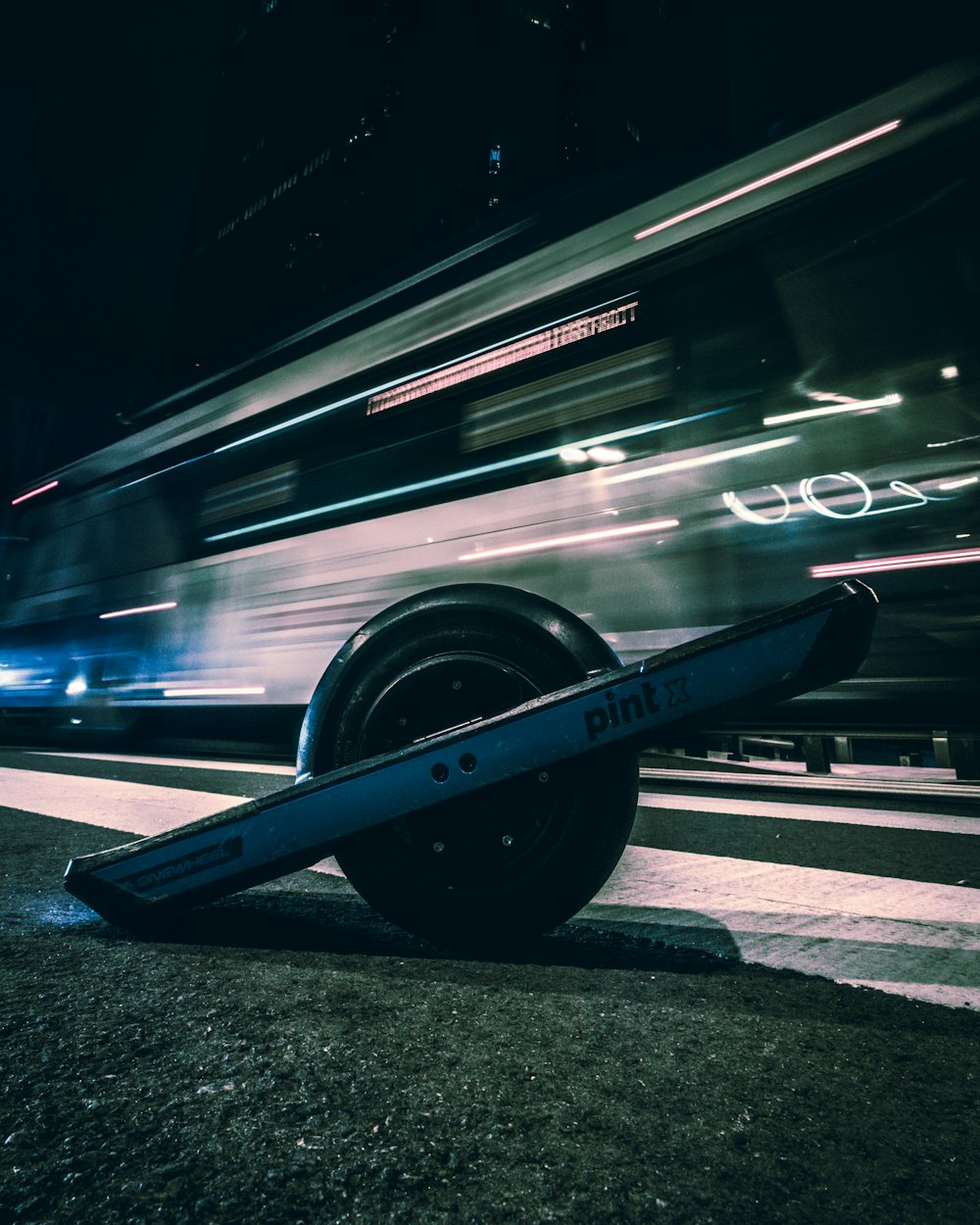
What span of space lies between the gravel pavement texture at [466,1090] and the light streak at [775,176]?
3.07 meters

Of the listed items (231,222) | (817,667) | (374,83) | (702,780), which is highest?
(374,83)

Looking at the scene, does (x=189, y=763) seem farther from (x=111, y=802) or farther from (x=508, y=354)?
(x=508, y=354)

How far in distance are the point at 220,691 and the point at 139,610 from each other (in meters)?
1.51

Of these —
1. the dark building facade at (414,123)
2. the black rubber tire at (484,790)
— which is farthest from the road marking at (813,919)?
the dark building facade at (414,123)

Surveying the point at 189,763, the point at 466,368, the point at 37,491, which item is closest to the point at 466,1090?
the point at 466,368

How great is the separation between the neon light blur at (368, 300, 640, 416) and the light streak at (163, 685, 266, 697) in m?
1.90

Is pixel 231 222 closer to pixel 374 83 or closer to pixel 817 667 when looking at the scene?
pixel 374 83

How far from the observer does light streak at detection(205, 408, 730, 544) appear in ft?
10.2

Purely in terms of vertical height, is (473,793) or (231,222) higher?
(231,222)

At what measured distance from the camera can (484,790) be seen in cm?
132

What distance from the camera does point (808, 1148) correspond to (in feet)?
2.67

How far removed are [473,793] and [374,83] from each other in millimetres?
94523

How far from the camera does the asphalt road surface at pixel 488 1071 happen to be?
74 cm

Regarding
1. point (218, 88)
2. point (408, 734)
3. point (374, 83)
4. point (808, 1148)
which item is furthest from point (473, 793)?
point (218, 88)
